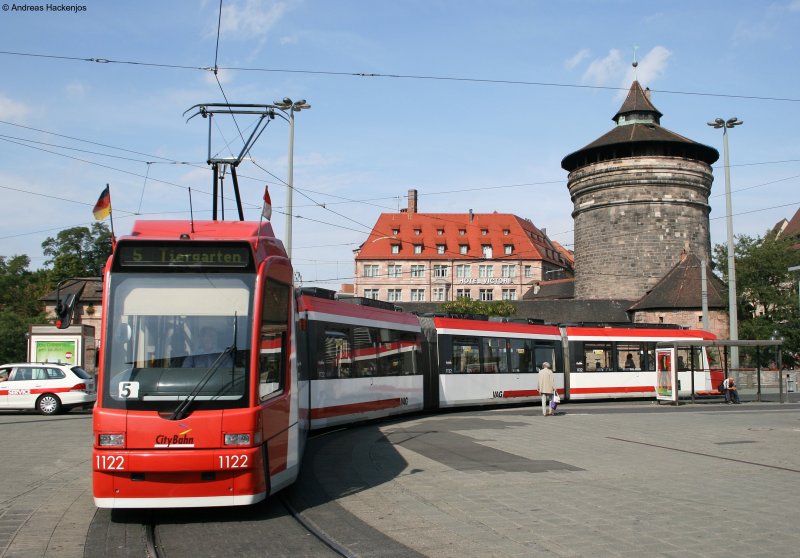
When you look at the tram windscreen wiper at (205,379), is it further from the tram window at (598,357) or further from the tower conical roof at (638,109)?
the tower conical roof at (638,109)

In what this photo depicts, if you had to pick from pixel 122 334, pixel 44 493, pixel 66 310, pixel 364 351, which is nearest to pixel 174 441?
pixel 122 334

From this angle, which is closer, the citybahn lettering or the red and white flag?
the citybahn lettering

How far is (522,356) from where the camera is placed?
27609mm

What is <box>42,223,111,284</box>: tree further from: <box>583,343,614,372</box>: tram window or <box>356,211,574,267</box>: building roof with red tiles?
<box>583,343,614,372</box>: tram window

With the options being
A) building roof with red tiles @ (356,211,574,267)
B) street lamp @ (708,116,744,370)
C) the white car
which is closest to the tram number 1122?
the white car

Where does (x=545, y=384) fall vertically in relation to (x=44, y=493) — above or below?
above

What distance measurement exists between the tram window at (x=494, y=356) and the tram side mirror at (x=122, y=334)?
18.4 metres

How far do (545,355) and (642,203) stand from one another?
45.9 meters

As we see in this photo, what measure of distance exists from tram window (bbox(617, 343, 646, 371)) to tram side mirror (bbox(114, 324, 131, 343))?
2579cm

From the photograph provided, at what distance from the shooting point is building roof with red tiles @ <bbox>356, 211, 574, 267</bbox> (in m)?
110

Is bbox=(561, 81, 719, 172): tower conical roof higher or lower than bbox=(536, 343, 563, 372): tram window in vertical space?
higher

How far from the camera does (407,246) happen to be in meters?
110

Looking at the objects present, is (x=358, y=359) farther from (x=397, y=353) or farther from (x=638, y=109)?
(x=638, y=109)

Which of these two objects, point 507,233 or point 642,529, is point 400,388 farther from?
point 507,233
